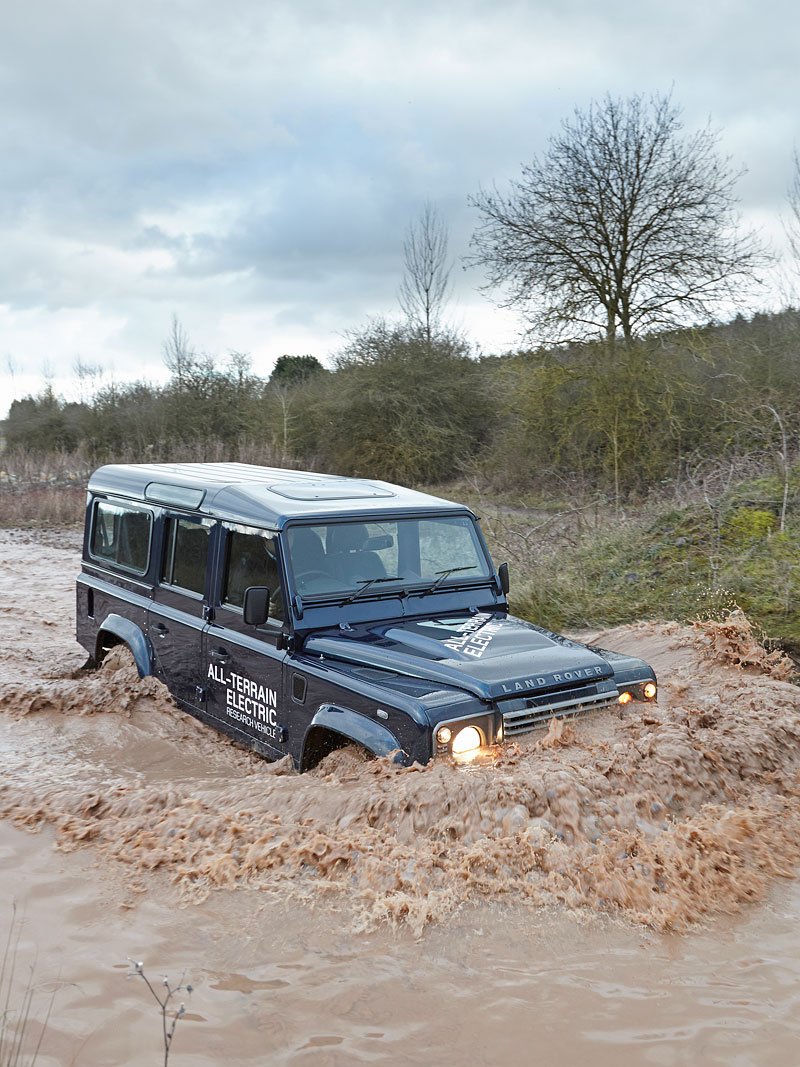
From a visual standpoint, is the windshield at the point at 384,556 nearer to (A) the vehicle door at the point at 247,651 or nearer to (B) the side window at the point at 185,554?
(A) the vehicle door at the point at 247,651

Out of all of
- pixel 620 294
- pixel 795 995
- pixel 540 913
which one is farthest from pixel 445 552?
pixel 620 294

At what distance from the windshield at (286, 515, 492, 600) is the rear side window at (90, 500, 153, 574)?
6.12 ft

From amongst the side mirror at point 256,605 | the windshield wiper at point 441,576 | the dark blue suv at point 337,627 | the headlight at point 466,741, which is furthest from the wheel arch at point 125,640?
the headlight at point 466,741

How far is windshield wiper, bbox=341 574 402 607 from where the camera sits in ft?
17.3

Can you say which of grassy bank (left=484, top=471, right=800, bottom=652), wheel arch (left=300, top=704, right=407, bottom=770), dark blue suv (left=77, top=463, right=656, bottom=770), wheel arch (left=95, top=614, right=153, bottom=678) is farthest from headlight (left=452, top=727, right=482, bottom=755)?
grassy bank (left=484, top=471, right=800, bottom=652)

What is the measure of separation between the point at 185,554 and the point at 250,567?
901 mm

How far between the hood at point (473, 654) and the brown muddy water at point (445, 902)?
28 cm

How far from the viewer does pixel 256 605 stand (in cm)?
495

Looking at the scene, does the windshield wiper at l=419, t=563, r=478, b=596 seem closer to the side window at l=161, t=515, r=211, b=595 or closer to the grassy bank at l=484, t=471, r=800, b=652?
the side window at l=161, t=515, r=211, b=595

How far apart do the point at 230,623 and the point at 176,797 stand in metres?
1.17

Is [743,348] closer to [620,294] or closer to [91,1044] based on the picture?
[620,294]

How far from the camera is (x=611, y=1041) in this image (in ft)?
9.82

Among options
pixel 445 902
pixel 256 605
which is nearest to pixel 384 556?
pixel 256 605

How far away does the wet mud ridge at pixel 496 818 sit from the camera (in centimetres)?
375
